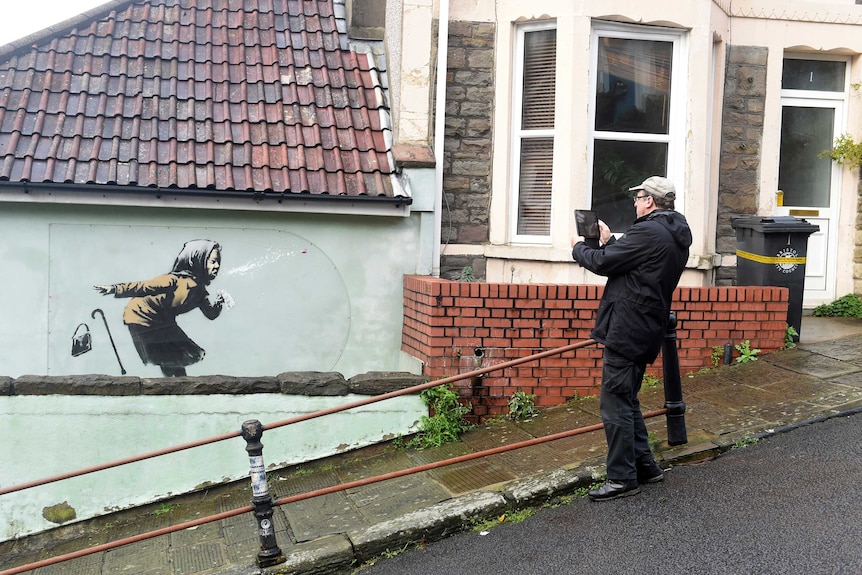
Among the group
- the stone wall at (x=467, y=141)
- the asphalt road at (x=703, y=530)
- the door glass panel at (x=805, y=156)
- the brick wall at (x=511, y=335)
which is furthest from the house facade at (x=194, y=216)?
the door glass panel at (x=805, y=156)

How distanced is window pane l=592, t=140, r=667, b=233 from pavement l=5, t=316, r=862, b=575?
1.96m

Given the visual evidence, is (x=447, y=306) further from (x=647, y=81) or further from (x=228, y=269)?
(x=647, y=81)

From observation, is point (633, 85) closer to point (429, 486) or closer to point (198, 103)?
point (198, 103)

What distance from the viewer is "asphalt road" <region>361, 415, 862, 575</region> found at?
13.3ft

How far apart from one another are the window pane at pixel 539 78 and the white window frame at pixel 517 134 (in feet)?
0.16

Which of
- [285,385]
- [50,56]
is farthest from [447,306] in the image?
[50,56]

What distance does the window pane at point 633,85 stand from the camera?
7.98 meters

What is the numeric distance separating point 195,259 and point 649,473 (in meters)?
4.70

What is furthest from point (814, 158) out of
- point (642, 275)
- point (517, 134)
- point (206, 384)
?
point (206, 384)

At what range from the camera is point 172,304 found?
7641 mm

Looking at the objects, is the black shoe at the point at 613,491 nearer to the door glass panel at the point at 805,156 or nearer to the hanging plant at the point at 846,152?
the door glass panel at the point at 805,156

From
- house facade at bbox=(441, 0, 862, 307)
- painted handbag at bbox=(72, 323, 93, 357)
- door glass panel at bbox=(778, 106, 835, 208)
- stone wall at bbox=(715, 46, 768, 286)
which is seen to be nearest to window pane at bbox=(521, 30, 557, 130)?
house facade at bbox=(441, 0, 862, 307)

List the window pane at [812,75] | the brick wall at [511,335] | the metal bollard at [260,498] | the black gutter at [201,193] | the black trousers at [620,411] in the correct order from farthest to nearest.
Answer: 1. the window pane at [812,75]
2. the black gutter at [201,193]
3. the brick wall at [511,335]
4. the black trousers at [620,411]
5. the metal bollard at [260,498]

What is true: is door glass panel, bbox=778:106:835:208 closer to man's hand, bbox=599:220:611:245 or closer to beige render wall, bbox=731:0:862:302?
beige render wall, bbox=731:0:862:302
